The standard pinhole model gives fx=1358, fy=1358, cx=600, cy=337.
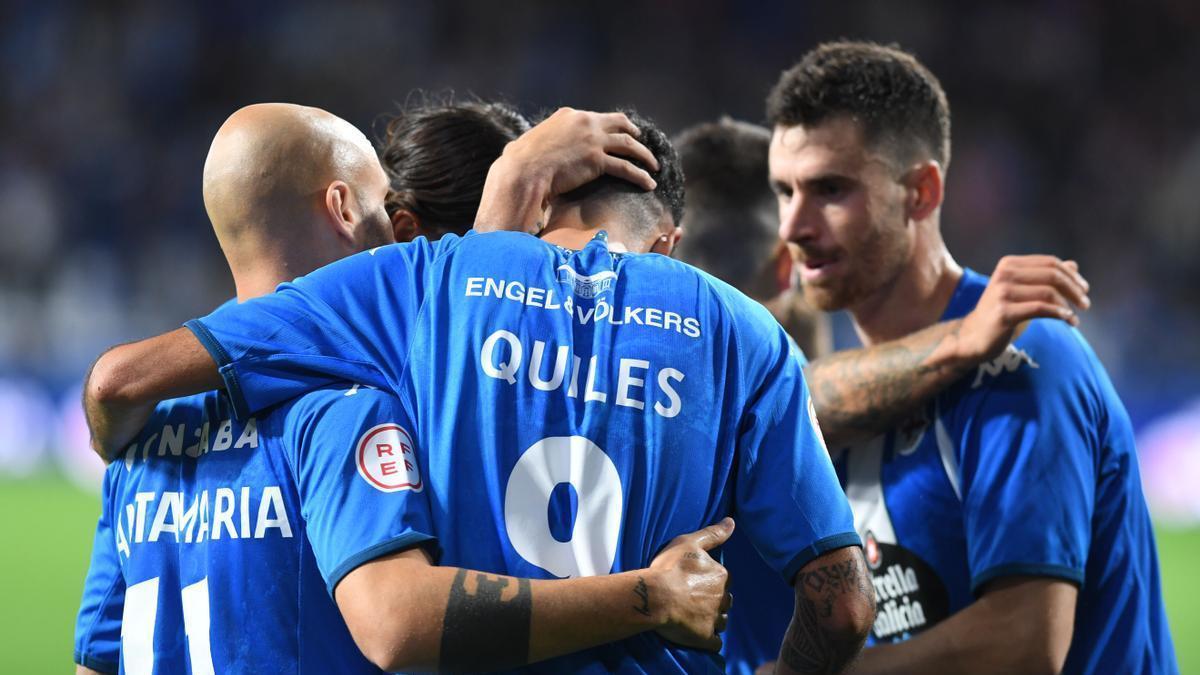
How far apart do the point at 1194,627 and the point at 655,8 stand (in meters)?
12.5

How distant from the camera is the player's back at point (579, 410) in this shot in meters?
2.37

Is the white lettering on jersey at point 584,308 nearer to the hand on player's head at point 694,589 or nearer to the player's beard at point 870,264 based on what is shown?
the hand on player's head at point 694,589

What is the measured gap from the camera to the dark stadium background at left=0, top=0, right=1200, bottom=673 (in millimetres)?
15703

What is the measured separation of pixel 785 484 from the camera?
2.49 m

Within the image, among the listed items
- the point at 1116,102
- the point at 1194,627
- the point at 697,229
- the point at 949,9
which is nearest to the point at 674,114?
the point at 949,9

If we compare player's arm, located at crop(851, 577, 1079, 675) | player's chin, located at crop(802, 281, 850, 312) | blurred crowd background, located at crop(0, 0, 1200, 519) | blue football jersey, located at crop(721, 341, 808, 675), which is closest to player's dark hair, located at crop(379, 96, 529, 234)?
blue football jersey, located at crop(721, 341, 808, 675)

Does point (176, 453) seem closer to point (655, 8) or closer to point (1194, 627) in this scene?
point (1194, 627)

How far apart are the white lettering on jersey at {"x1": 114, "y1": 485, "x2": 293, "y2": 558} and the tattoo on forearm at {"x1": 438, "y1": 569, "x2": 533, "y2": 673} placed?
0.48 m

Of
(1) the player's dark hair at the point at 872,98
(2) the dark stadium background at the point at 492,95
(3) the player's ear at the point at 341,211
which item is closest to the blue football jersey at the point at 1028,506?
(1) the player's dark hair at the point at 872,98

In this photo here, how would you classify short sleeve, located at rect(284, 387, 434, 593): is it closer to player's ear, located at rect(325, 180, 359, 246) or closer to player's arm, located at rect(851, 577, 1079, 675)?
player's ear, located at rect(325, 180, 359, 246)

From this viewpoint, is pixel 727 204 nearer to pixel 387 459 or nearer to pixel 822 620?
pixel 822 620

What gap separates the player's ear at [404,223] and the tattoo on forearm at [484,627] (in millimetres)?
1217

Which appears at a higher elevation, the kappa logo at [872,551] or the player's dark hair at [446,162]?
the player's dark hair at [446,162]

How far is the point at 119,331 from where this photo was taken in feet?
53.7
